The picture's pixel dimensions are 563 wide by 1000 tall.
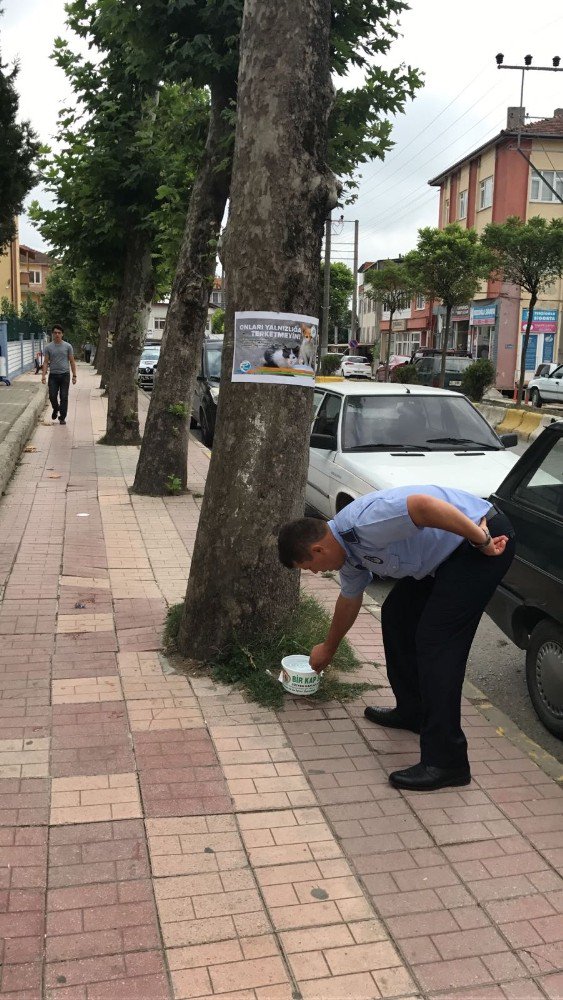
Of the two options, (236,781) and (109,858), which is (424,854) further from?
(109,858)

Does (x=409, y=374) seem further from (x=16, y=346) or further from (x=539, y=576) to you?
(x=539, y=576)

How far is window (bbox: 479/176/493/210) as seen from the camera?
45.1 meters

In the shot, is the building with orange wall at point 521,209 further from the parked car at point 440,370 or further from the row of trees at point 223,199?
the row of trees at point 223,199

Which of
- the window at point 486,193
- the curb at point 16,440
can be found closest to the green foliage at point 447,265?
the window at point 486,193

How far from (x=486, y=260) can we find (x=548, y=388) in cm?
481

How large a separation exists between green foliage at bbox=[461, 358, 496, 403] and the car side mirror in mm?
19927

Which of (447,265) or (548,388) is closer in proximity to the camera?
(548,388)

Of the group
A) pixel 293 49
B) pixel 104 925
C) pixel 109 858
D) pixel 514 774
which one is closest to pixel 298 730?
pixel 514 774

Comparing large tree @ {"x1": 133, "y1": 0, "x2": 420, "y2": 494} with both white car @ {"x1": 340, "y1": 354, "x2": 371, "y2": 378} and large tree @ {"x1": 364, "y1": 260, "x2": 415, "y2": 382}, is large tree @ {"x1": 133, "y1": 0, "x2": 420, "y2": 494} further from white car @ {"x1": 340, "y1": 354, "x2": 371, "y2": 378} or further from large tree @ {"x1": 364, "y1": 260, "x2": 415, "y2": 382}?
white car @ {"x1": 340, "y1": 354, "x2": 371, "y2": 378}

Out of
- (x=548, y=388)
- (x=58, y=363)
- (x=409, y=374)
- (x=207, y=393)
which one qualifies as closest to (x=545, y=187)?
(x=409, y=374)

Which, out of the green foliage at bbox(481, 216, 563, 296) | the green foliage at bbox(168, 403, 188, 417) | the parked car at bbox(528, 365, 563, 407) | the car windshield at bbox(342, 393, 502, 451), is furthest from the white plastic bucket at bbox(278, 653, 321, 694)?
the green foliage at bbox(481, 216, 563, 296)

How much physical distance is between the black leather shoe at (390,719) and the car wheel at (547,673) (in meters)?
0.78

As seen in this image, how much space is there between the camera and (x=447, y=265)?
32281 mm

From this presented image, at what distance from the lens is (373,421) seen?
8578 millimetres
